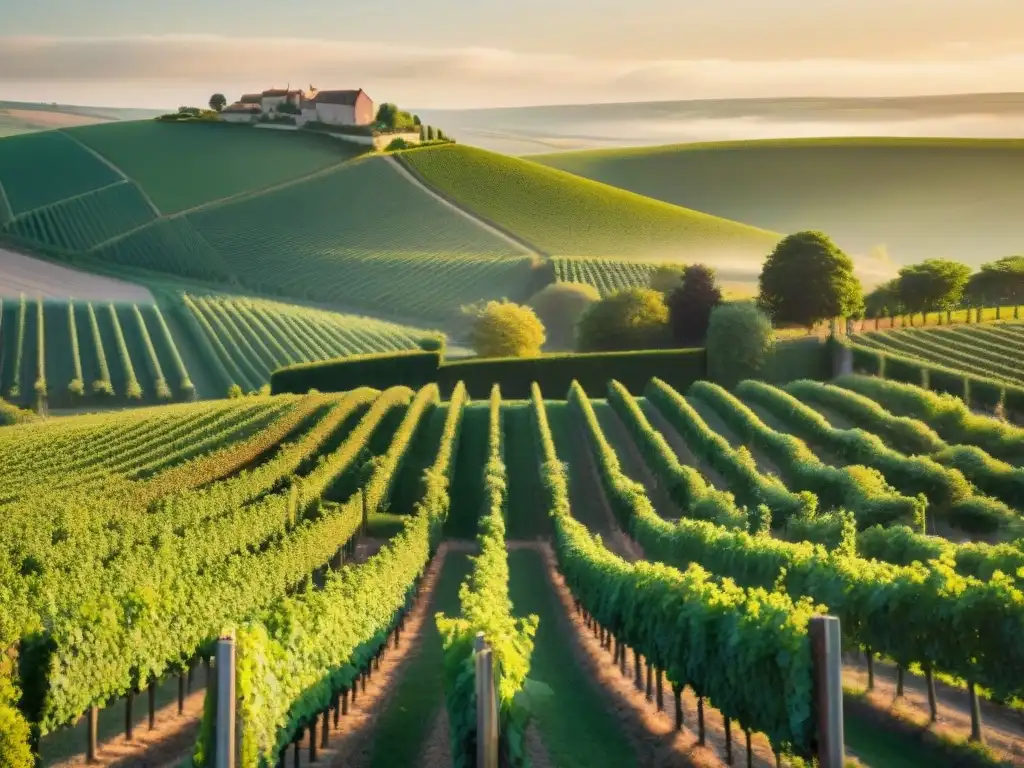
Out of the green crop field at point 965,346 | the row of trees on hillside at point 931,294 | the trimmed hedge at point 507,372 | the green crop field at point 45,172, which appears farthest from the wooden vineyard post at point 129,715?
the green crop field at point 45,172

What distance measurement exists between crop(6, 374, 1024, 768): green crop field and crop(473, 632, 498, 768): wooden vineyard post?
680mm

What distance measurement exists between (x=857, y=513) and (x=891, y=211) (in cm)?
13406

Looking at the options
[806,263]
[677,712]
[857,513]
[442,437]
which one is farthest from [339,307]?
[677,712]

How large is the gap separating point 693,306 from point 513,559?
32051mm

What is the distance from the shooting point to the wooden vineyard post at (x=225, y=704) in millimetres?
11344

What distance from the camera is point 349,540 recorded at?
3609 cm

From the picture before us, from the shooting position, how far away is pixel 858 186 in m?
164

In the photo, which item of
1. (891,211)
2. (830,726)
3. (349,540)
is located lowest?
(349,540)

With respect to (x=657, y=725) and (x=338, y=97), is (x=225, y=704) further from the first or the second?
(x=338, y=97)

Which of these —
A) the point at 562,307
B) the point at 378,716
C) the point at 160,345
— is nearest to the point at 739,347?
the point at 562,307

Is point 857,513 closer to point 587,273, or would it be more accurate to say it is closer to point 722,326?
point 722,326

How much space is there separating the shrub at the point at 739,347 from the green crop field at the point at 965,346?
5.17 m

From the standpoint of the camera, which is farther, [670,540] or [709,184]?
[709,184]

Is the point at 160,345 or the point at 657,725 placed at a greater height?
the point at 160,345
